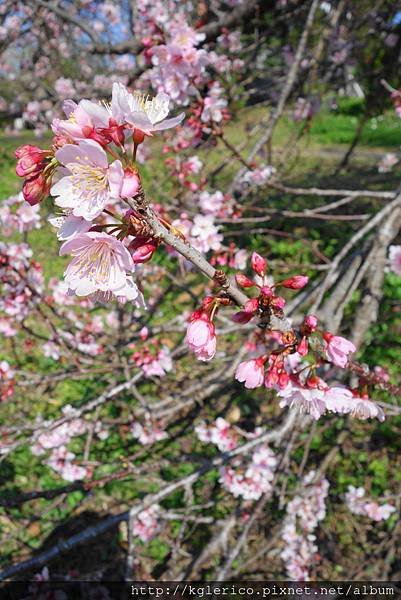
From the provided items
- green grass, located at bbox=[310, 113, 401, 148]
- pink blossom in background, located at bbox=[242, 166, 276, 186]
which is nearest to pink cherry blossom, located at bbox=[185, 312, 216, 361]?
pink blossom in background, located at bbox=[242, 166, 276, 186]

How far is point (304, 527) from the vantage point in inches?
94.2

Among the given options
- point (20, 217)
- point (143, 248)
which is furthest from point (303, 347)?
point (20, 217)

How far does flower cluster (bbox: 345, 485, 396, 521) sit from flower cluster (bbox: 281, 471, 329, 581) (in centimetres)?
15

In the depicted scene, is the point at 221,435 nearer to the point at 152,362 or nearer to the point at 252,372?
the point at 152,362

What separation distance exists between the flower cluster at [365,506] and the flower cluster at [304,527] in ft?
0.48

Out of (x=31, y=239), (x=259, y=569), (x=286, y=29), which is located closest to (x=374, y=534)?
(x=259, y=569)

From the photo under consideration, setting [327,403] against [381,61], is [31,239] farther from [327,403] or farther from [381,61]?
[327,403]

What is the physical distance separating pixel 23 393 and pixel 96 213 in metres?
3.31

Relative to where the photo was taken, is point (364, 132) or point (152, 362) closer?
point (152, 362)

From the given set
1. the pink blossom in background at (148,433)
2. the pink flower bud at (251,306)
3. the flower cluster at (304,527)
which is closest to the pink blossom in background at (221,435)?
the pink blossom in background at (148,433)

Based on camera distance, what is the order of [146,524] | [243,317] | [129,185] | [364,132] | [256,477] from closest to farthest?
[129,185]
[243,317]
[256,477]
[146,524]
[364,132]

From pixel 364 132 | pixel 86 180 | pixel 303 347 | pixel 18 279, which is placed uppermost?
pixel 86 180

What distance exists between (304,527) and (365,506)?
1.33 feet

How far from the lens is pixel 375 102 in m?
5.36
